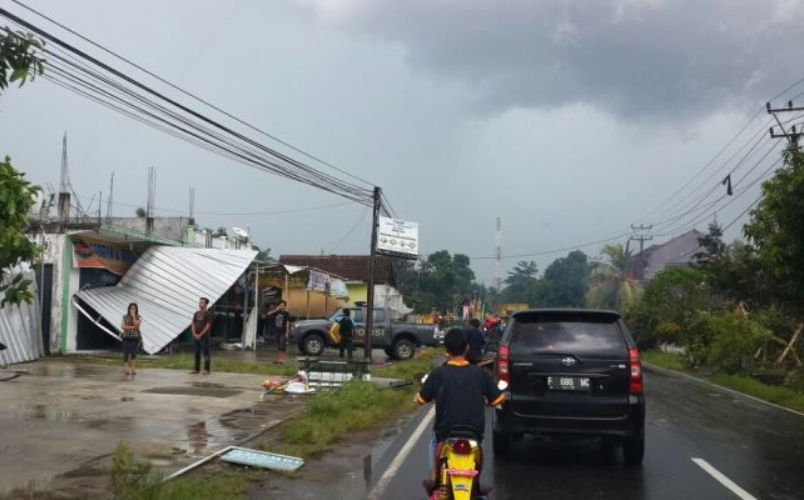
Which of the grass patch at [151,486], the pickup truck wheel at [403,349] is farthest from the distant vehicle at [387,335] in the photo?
the grass patch at [151,486]

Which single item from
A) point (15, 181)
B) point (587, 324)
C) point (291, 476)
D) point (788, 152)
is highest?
point (788, 152)

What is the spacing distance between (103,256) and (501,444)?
59.0 ft

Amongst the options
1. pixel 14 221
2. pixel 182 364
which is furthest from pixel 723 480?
pixel 182 364

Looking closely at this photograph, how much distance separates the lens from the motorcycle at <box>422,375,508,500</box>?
546cm

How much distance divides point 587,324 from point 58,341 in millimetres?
17334

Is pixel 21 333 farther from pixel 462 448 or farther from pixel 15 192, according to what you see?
pixel 462 448

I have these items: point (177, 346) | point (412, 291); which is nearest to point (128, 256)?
point (177, 346)

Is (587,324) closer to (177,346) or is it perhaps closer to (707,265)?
(177,346)

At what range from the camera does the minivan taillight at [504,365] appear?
9.07 metres

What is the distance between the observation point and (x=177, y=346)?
27.4 metres

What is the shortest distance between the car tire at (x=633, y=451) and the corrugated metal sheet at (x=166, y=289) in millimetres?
16532

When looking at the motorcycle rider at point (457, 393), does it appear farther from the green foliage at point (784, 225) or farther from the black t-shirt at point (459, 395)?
the green foliage at point (784, 225)

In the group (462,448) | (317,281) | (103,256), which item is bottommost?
(462,448)

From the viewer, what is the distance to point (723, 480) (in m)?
8.45
